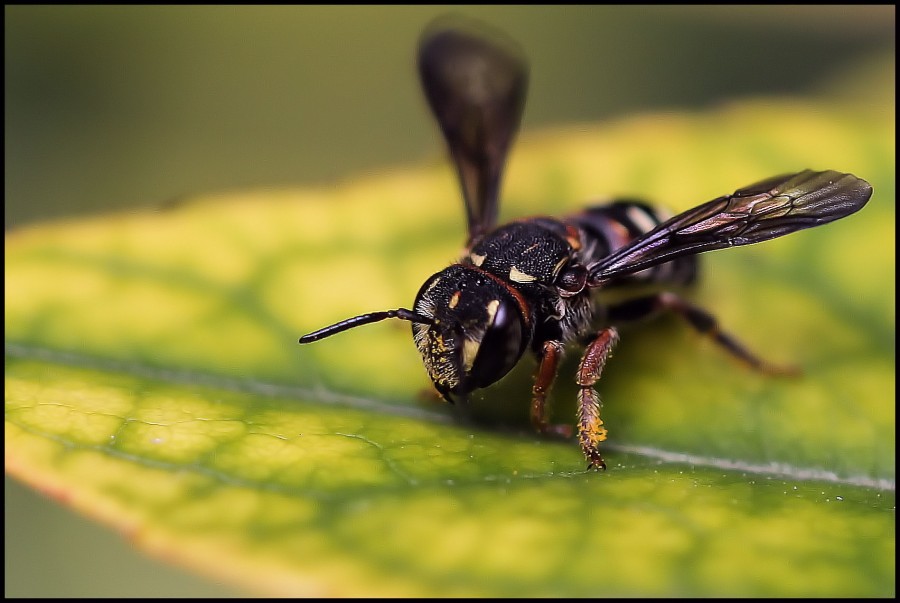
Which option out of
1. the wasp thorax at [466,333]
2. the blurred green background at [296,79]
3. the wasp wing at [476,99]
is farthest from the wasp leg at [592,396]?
the blurred green background at [296,79]

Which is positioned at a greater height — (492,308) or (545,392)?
(492,308)

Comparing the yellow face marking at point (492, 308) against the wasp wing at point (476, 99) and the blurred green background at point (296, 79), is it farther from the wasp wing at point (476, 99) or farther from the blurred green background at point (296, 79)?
the blurred green background at point (296, 79)

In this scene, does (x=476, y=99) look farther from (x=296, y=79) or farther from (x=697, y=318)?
(x=296, y=79)

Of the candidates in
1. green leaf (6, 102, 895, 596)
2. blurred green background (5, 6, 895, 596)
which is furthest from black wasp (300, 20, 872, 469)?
blurred green background (5, 6, 895, 596)

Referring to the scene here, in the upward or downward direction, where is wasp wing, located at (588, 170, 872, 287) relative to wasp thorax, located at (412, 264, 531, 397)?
upward

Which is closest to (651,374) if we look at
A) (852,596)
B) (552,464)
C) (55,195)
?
(552,464)

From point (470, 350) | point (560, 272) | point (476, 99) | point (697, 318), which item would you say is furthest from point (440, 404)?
point (476, 99)

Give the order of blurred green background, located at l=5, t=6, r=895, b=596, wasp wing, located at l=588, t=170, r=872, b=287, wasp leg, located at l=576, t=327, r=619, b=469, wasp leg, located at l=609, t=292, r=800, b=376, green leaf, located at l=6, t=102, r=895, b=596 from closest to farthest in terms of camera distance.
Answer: green leaf, located at l=6, t=102, r=895, b=596, wasp leg, located at l=576, t=327, r=619, b=469, wasp wing, located at l=588, t=170, r=872, b=287, wasp leg, located at l=609, t=292, r=800, b=376, blurred green background, located at l=5, t=6, r=895, b=596

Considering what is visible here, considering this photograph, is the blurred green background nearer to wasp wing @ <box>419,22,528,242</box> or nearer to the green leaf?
wasp wing @ <box>419,22,528,242</box>

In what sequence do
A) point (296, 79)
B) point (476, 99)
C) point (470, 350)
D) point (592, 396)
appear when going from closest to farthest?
point (470, 350) → point (592, 396) → point (476, 99) → point (296, 79)
